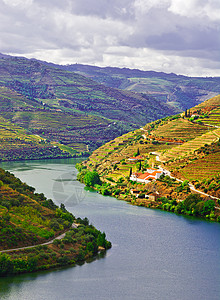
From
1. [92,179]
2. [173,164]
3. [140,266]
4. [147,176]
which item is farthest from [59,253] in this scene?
[92,179]

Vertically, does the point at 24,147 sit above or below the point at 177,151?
below

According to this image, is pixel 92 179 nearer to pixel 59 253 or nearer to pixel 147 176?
pixel 147 176

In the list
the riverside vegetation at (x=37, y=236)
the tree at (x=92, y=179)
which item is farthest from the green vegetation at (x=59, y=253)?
the tree at (x=92, y=179)

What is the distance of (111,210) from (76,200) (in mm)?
11139

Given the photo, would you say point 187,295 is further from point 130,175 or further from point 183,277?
point 130,175

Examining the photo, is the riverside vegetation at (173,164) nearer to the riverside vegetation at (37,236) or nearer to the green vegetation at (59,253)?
the green vegetation at (59,253)

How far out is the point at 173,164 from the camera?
9262 cm

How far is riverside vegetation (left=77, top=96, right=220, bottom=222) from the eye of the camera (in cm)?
7531

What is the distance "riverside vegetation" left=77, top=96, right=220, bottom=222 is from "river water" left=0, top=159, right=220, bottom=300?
4899 mm

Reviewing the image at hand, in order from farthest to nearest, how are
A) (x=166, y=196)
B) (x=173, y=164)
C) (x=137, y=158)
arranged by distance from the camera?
1. (x=137, y=158)
2. (x=173, y=164)
3. (x=166, y=196)

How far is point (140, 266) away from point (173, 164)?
46.2 meters

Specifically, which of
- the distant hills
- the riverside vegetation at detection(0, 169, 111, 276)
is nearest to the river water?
the riverside vegetation at detection(0, 169, 111, 276)

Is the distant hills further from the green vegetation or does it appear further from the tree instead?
the green vegetation

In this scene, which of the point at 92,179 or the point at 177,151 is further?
the point at 177,151
